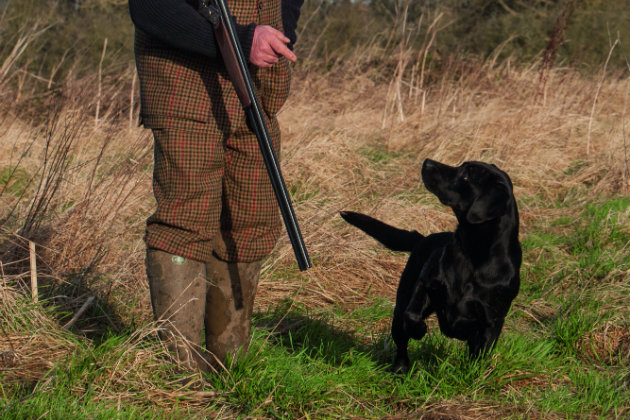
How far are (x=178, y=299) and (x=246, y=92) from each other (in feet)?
2.33

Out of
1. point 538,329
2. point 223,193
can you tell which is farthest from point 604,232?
point 223,193

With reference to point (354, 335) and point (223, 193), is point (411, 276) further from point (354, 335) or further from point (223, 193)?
Answer: point (223, 193)

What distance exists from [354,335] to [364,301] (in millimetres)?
432

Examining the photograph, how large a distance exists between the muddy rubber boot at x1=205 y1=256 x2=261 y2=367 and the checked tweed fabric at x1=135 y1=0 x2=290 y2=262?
0.17m

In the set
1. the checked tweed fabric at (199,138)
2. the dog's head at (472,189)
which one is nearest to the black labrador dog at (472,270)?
the dog's head at (472,189)

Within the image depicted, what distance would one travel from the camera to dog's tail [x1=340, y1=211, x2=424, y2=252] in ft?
10.0

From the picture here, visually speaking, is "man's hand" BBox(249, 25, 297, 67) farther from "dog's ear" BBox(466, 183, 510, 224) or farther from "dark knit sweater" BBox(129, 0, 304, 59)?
"dog's ear" BBox(466, 183, 510, 224)

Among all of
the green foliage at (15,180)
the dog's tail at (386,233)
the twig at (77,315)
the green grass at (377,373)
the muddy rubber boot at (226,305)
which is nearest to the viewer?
the green grass at (377,373)

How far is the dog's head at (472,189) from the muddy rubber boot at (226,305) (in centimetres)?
76

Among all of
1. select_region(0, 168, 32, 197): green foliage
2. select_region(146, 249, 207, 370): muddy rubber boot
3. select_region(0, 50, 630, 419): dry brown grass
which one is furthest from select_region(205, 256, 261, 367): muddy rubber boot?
select_region(0, 168, 32, 197): green foliage

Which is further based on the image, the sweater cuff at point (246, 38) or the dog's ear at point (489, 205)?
the dog's ear at point (489, 205)

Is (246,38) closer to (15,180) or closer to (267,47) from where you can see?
(267,47)

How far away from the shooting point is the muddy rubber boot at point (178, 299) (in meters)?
2.25

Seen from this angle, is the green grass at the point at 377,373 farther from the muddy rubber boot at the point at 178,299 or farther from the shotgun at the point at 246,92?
the shotgun at the point at 246,92
